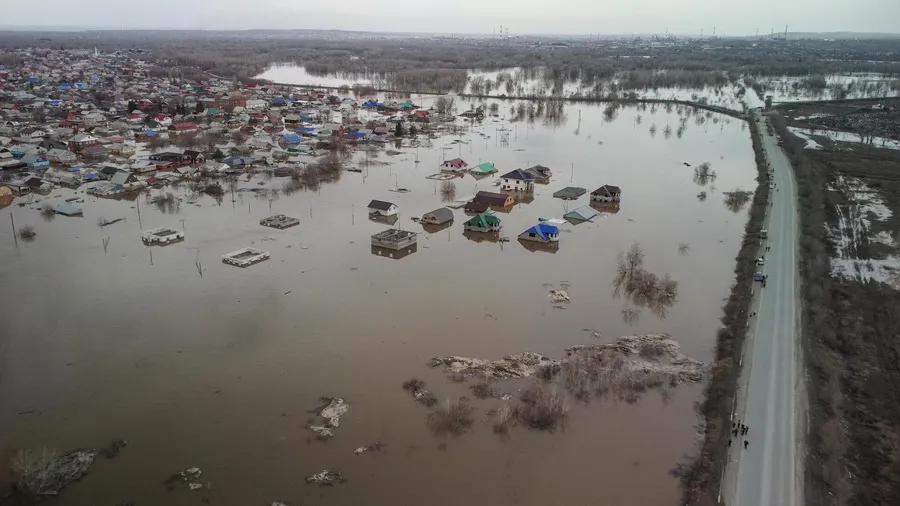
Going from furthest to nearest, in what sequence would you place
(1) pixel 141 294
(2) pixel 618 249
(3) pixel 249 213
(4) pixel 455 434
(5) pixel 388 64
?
(5) pixel 388 64 < (3) pixel 249 213 < (2) pixel 618 249 < (1) pixel 141 294 < (4) pixel 455 434

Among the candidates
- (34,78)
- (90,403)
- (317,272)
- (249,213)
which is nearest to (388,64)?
(34,78)

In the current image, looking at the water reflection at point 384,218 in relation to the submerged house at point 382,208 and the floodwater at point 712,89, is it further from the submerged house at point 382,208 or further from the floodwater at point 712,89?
the floodwater at point 712,89

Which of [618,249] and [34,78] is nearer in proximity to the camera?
[618,249]

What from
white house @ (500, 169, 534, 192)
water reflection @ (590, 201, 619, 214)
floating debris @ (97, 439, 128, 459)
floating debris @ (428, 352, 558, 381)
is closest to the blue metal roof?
water reflection @ (590, 201, 619, 214)

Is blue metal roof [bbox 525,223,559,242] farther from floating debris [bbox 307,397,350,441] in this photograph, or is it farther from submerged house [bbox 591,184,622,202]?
floating debris [bbox 307,397,350,441]

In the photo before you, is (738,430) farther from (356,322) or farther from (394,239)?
(394,239)

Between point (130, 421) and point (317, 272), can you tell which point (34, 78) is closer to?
point (317, 272)

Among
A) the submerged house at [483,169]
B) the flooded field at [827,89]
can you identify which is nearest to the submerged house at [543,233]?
the submerged house at [483,169]

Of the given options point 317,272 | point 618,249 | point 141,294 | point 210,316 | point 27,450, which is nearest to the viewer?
point 27,450

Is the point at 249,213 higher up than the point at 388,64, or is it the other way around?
the point at 388,64
